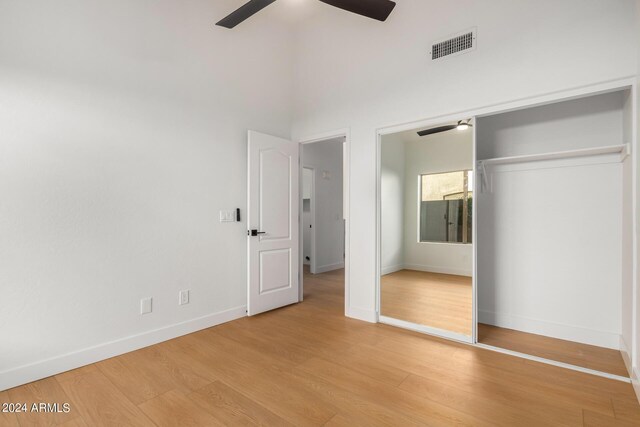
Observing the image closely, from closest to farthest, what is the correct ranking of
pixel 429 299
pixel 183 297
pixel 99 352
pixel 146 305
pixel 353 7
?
pixel 353 7 → pixel 99 352 → pixel 146 305 → pixel 183 297 → pixel 429 299

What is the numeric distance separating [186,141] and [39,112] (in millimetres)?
1117

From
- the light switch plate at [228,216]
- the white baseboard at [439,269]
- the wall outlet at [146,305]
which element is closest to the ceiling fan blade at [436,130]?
the white baseboard at [439,269]

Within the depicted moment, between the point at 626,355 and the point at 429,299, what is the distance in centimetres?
157

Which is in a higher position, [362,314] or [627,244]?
[627,244]

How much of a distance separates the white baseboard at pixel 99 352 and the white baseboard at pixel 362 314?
1437mm

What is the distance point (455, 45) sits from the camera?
2918 millimetres

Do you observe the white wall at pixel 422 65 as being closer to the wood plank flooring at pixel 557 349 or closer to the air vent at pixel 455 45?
the air vent at pixel 455 45

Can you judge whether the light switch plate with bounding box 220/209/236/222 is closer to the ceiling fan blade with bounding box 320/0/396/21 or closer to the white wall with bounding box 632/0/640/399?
the ceiling fan blade with bounding box 320/0/396/21

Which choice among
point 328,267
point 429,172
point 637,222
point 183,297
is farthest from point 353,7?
point 328,267

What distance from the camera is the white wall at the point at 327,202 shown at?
617cm

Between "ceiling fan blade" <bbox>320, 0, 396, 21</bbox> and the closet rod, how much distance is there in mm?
1791

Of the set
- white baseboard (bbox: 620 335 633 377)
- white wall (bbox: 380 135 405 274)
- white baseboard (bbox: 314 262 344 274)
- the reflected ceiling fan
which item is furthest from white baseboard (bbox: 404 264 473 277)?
white baseboard (bbox: 314 262 344 274)

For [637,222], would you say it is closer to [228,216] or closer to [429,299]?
[429,299]

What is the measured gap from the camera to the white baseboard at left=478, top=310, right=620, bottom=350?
2.71 metres
